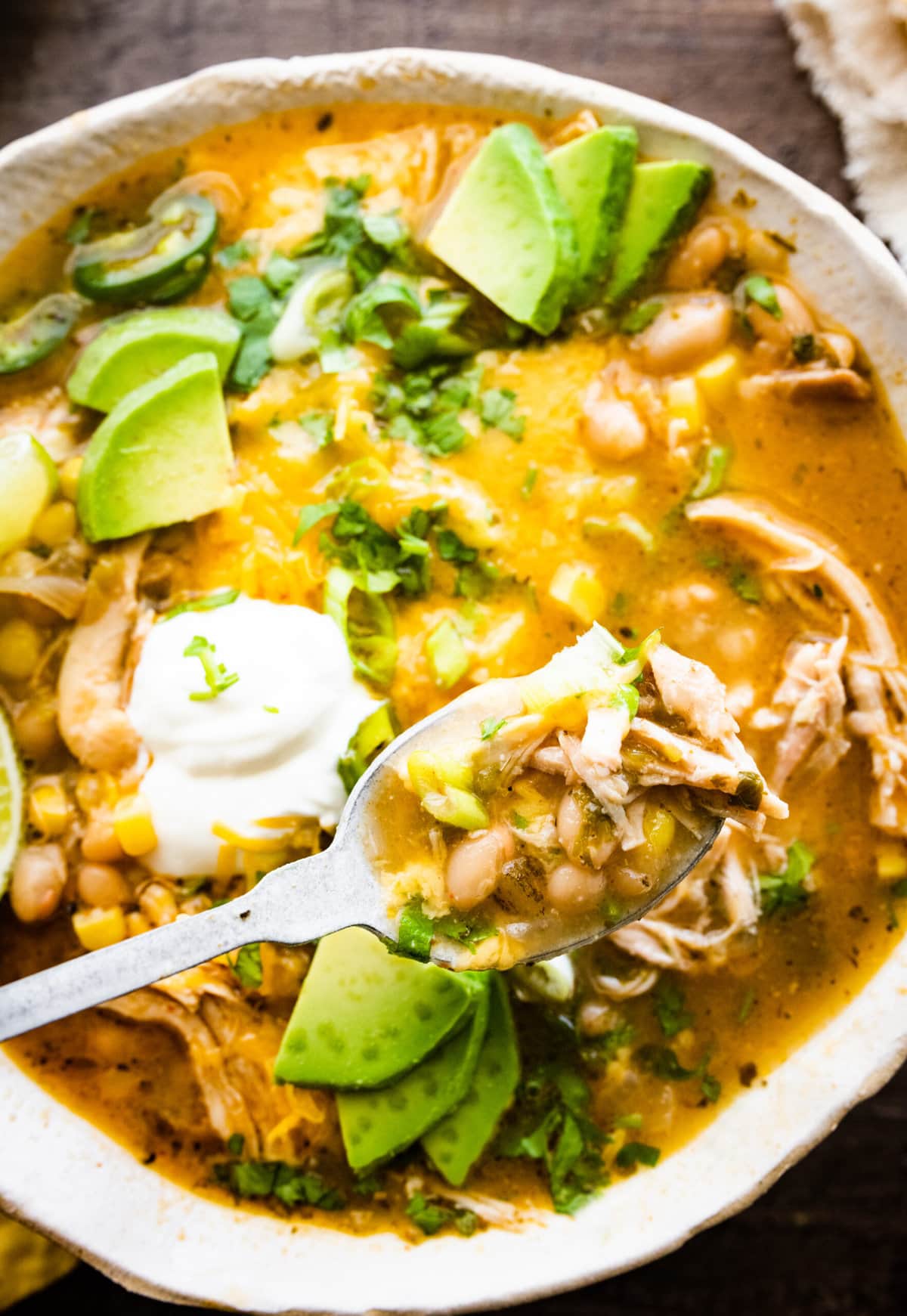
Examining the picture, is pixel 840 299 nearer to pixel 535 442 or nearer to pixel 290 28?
pixel 535 442

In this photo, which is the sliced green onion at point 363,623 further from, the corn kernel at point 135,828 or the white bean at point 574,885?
the white bean at point 574,885

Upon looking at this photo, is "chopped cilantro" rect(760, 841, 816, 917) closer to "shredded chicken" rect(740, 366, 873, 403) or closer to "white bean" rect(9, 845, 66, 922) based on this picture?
"shredded chicken" rect(740, 366, 873, 403)

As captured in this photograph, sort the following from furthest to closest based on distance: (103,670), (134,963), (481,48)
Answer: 1. (481,48)
2. (103,670)
3. (134,963)

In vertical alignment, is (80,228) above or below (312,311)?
above

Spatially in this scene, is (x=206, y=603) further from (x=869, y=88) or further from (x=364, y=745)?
(x=869, y=88)

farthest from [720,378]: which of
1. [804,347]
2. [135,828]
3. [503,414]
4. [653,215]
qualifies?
[135,828]

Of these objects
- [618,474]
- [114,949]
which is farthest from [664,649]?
[114,949]
